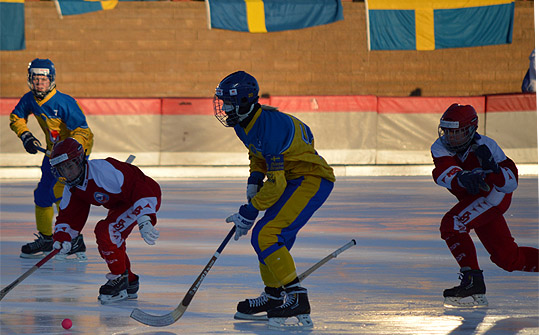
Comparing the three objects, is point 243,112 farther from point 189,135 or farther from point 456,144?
point 189,135

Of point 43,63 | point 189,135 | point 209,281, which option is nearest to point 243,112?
point 209,281

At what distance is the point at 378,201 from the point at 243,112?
8.42 meters

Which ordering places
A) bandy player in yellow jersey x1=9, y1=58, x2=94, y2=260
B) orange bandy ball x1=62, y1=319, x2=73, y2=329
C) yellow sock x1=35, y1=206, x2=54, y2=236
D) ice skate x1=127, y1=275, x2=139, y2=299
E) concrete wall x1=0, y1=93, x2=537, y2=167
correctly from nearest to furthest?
1. orange bandy ball x1=62, y1=319, x2=73, y2=329
2. ice skate x1=127, y1=275, x2=139, y2=299
3. bandy player in yellow jersey x1=9, y1=58, x2=94, y2=260
4. yellow sock x1=35, y1=206, x2=54, y2=236
5. concrete wall x1=0, y1=93, x2=537, y2=167

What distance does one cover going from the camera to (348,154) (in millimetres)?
19891

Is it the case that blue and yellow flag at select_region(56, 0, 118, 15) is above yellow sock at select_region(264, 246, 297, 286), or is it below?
above

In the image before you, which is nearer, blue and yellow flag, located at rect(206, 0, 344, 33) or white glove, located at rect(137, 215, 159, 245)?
white glove, located at rect(137, 215, 159, 245)

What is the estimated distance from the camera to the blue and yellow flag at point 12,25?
23.1m

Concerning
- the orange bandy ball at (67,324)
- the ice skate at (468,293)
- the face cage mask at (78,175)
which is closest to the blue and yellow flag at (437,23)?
the ice skate at (468,293)

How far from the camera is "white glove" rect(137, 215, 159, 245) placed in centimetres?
648

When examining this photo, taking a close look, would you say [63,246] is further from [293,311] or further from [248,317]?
[293,311]

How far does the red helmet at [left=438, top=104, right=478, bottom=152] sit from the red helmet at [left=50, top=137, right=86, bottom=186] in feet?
8.25

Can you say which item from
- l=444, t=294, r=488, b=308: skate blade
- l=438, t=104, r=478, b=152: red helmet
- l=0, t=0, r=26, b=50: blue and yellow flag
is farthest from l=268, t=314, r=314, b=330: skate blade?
l=0, t=0, r=26, b=50: blue and yellow flag

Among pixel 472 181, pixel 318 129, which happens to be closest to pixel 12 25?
pixel 318 129

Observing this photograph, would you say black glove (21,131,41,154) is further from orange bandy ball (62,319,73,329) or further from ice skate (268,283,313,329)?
ice skate (268,283,313,329)
